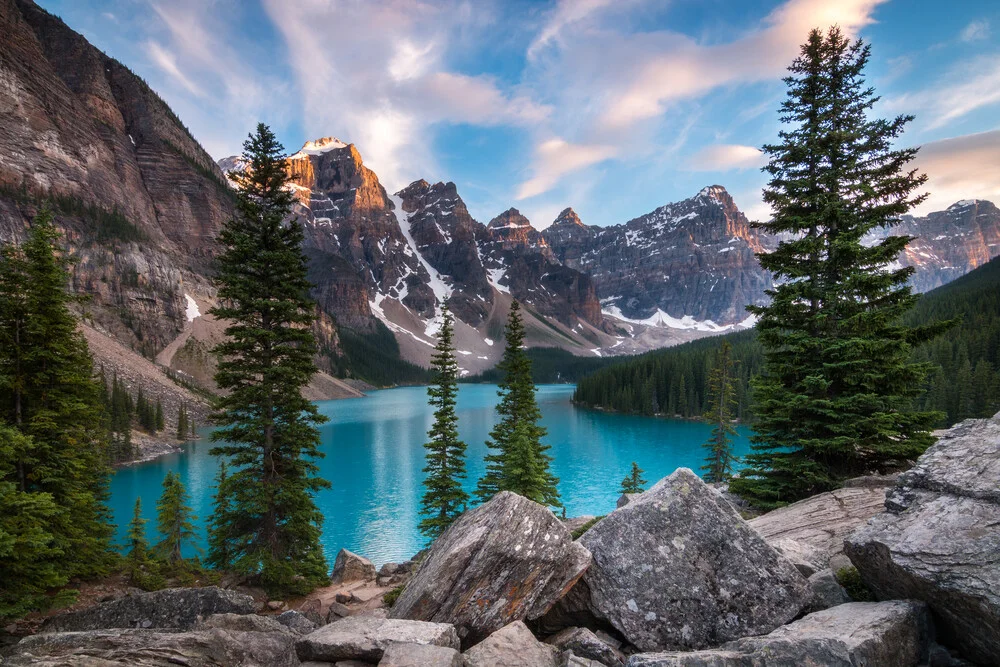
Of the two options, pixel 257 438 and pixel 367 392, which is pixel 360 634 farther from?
pixel 367 392

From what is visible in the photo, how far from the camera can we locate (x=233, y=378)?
16.6 m

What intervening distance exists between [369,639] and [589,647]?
271 centimetres

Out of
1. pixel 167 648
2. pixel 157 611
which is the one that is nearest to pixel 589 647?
pixel 167 648

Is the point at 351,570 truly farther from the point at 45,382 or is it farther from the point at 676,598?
the point at 676,598

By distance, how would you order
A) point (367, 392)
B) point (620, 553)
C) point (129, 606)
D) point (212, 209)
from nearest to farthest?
1. point (620, 553)
2. point (129, 606)
3. point (212, 209)
4. point (367, 392)

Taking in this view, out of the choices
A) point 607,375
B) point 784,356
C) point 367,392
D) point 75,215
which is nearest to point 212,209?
point 75,215

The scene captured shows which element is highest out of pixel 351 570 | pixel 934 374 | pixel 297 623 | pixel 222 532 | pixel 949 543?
pixel 949 543

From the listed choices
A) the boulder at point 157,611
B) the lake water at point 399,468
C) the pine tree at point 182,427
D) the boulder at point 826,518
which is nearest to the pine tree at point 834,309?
the boulder at point 826,518

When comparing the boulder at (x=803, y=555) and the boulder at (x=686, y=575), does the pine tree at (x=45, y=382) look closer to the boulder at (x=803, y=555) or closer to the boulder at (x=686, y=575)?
the boulder at (x=686, y=575)

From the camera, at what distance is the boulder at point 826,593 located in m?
5.88

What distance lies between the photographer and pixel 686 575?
6.21 m

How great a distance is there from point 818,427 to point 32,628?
20195 mm

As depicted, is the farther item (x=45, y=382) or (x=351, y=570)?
(x=351, y=570)

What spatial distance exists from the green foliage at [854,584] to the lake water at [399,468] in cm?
2998
